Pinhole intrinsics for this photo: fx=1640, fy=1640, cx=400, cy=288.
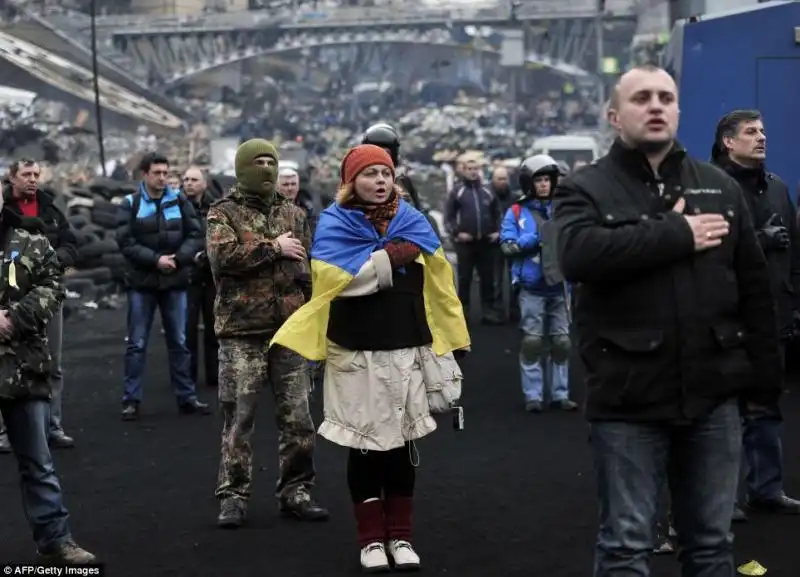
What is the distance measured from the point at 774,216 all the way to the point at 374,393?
2055 millimetres

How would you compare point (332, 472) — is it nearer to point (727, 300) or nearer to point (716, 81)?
point (727, 300)

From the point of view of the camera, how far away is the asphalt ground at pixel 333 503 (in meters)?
6.86

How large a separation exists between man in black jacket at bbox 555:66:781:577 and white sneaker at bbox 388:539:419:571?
2.09m

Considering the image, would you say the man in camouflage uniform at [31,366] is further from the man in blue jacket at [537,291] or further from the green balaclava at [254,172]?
the man in blue jacket at [537,291]

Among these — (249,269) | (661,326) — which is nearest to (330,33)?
(249,269)

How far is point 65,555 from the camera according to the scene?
264 inches

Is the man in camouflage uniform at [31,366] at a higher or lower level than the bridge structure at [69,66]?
lower

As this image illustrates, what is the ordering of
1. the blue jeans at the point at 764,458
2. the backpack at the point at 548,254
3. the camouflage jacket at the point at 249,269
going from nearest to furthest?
the blue jeans at the point at 764,458
the camouflage jacket at the point at 249,269
the backpack at the point at 548,254

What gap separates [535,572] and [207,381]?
7521 millimetres

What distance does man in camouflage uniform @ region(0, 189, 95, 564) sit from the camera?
21.0 ft

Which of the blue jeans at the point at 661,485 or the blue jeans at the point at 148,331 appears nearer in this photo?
the blue jeans at the point at 661,485

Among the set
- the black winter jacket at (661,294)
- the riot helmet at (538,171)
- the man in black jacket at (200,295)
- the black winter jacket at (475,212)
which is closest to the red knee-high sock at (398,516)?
the black winter jacket at (661,294)

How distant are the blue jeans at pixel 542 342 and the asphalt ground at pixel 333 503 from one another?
10.0 inches

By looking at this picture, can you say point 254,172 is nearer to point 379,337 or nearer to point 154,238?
point 379,337
